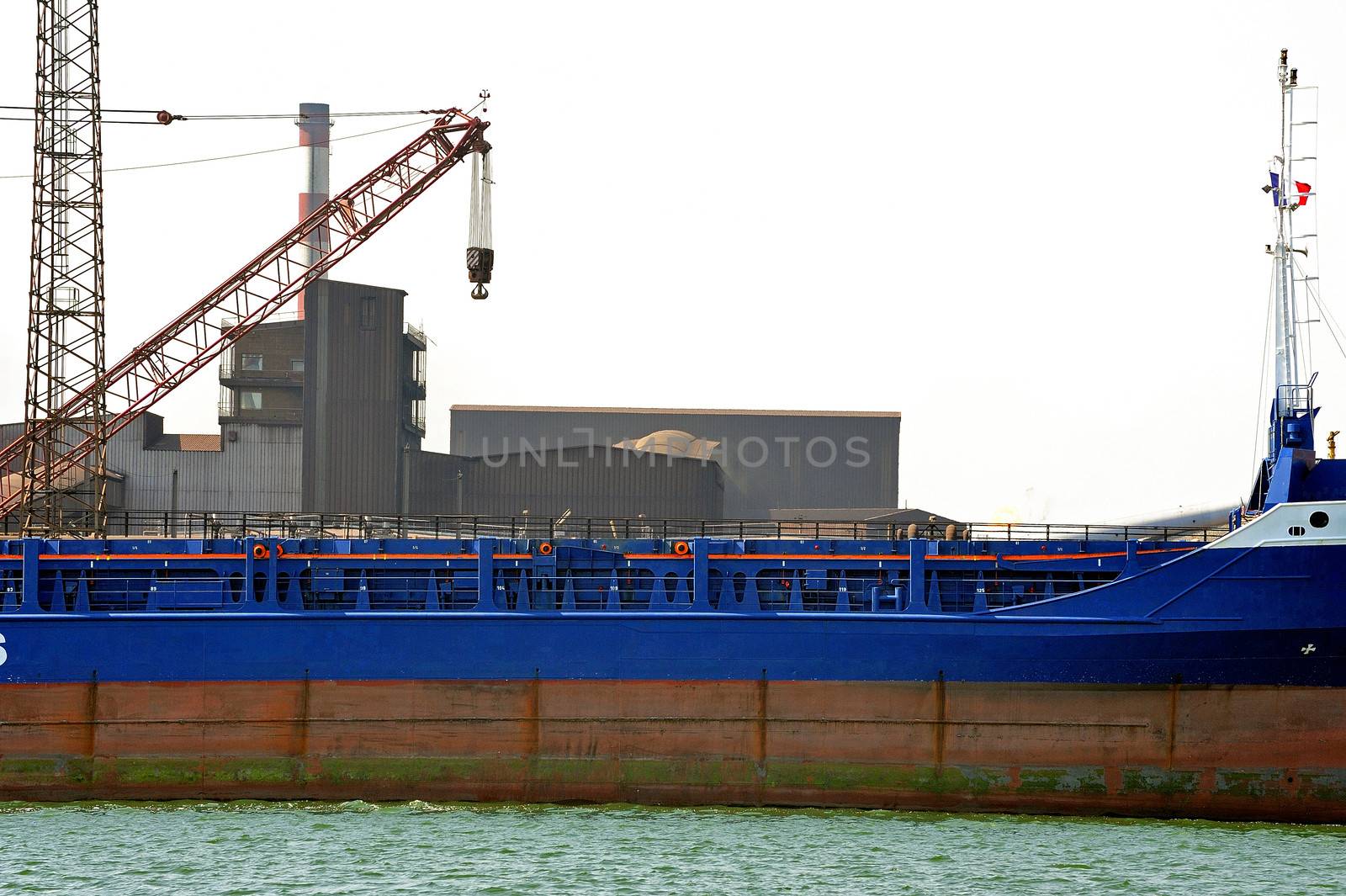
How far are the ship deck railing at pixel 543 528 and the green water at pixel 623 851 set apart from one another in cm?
622

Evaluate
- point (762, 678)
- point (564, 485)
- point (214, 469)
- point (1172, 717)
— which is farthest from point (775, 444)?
point (1172, 717)

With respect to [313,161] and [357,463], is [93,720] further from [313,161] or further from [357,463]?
[313,161]

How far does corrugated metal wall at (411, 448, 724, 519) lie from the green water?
33552 millimetres

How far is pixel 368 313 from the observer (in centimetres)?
6228

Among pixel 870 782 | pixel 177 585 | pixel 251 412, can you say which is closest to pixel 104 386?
pixel 177 585

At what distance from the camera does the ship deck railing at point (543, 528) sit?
3409cm

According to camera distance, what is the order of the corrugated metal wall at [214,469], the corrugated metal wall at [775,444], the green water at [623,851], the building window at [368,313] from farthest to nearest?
1. the corrugated metal wall at [775,444]
2. the corrugated metal wall at [214,469]
3. the building window at [368,313]
4. the green water at [623,851]

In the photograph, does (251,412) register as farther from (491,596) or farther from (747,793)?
(747,793)

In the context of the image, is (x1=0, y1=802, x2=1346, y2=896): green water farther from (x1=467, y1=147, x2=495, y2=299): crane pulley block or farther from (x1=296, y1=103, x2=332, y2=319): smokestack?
(x1=296, y1=103, x2=332, y2=319): smokestack

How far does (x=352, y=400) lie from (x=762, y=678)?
3465cm

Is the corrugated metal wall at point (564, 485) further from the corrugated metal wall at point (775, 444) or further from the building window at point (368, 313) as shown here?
the corrugated metal wall at point (775, 444)

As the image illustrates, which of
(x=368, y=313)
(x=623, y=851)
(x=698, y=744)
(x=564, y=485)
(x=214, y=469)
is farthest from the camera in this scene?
(x=564, y=485)

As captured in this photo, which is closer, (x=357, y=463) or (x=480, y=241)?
(x=480, y=241)

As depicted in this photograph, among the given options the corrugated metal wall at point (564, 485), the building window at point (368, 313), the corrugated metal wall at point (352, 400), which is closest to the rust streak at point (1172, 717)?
the corrugated metal wall at point (564, 485)
